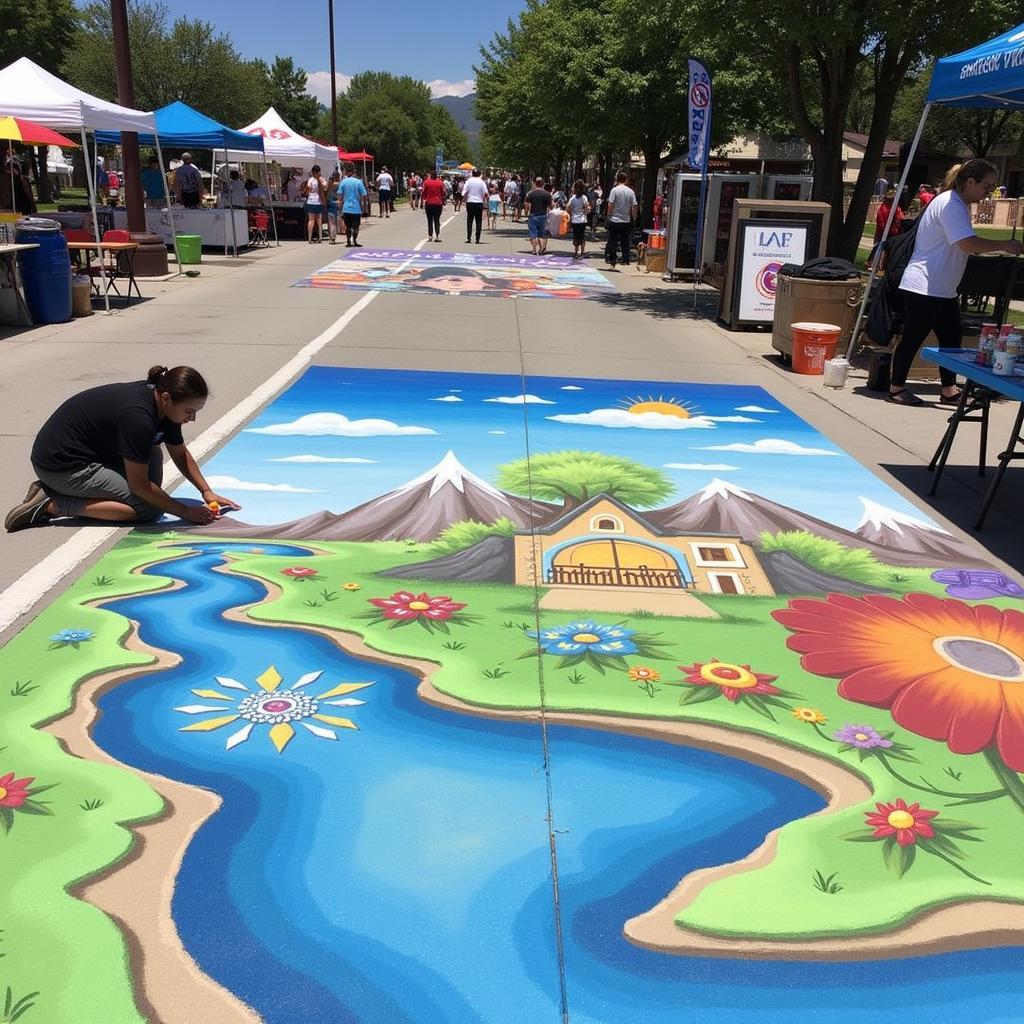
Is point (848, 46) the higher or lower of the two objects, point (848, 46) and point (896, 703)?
the higher

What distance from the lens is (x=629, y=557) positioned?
217 inches

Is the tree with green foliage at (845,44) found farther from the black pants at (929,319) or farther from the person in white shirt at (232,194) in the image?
the person in white shirt at (232,194)

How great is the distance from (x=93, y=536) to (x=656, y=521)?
334 centimetres

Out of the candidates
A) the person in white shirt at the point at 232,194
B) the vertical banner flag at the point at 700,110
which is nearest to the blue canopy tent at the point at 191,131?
the person in white shirt at the point at 232,194

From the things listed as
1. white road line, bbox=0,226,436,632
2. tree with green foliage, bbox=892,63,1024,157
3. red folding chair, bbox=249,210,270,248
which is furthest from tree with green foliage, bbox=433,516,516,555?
tree with green foliage, bbox=892,63,1024,157

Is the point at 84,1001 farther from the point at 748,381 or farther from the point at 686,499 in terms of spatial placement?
the point at 748,381

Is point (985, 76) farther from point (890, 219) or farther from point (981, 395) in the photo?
point (981, 395)

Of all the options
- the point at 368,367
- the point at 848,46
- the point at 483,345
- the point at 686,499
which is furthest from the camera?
the point at 848,46

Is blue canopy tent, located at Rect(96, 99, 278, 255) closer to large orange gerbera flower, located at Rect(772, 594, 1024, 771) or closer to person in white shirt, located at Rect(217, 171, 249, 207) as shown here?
person in white shirt, located at Rect(217, 171, 249, 207)

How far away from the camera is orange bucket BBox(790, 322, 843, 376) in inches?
432

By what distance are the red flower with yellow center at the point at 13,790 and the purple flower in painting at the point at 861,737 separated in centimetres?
292

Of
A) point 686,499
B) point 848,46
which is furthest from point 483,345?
point 848,46

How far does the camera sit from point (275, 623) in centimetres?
450

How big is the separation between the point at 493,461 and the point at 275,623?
2.95m
